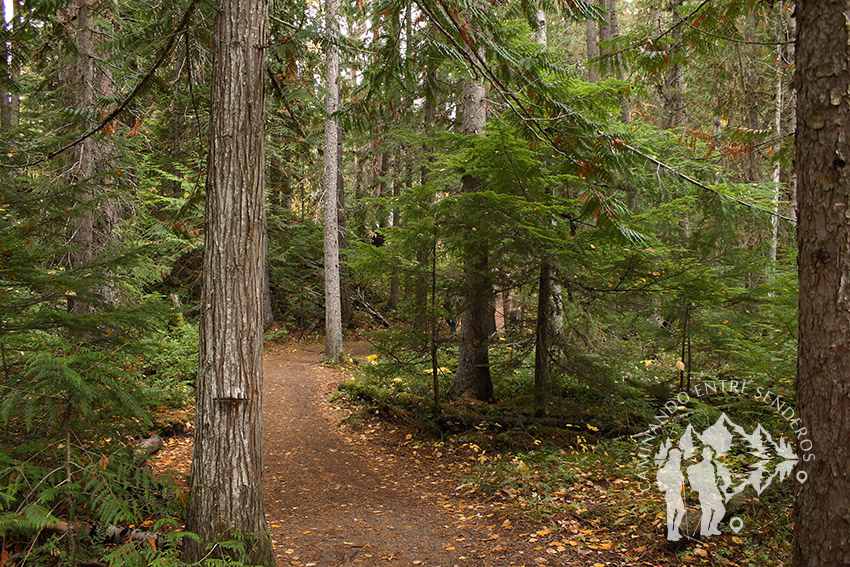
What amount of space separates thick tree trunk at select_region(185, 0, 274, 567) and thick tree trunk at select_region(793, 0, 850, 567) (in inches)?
160

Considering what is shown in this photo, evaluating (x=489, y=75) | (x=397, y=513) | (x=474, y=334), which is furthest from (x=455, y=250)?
(x=397, y=513)

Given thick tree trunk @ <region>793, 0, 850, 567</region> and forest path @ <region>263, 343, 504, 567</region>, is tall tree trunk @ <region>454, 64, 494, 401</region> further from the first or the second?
thick tree trunk @ <region>793, 0, 850, 567</region>

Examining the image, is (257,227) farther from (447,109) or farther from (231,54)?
(447,109)

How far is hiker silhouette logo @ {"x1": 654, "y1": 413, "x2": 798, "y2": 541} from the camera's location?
420cm

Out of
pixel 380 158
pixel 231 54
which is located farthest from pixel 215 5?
pixel 380 158

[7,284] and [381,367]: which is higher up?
[7,284]

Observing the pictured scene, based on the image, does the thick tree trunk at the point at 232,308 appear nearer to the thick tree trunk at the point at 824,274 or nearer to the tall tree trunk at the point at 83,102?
the thick tree trunk at the point at 824,274

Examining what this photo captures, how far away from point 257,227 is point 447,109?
44.7 ft

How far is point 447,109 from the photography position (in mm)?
16406

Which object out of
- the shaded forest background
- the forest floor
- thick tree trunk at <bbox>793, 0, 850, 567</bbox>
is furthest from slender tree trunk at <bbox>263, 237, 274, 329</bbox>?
thick tree trunk at <bbox>793, 0, 850, 567</bbox>

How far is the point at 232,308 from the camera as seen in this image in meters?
4.04

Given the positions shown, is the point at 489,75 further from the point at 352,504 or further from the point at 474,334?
the point at 352,504

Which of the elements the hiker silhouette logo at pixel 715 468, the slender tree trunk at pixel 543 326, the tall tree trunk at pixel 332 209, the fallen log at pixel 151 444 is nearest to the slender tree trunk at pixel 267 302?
the tall tree trunk at pixel 332 209

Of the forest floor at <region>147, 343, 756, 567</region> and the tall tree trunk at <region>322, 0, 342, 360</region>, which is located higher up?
the tall tree trunk at <region>322, 0, 342, 360</region>
